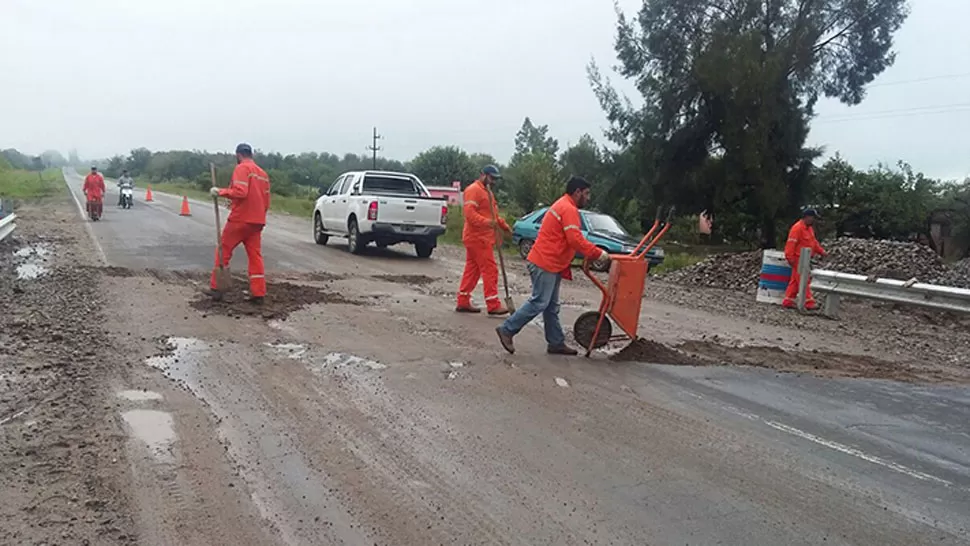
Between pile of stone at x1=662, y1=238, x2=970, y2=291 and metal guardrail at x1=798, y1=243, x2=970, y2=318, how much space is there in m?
4.46

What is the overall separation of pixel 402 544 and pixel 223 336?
4.81 m

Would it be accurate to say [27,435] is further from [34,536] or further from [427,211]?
[427,211]

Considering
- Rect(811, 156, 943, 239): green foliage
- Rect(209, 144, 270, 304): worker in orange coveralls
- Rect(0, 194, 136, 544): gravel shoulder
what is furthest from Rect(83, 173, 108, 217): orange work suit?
Rect(811, 156, 943, 239): green foliage

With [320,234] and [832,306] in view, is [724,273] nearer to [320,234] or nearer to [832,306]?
[832,306]

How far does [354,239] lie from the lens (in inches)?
671

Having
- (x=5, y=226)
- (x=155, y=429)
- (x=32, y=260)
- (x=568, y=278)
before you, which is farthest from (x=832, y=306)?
(x=5, y=226)

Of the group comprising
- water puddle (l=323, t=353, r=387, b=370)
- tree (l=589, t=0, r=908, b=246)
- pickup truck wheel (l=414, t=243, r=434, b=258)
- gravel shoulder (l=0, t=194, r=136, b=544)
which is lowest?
gravel shoulder (l=0, t=194, r=136, b=544)

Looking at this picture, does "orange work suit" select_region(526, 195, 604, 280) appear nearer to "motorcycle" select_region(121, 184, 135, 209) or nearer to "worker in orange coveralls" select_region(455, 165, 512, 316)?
"worker in orange coveralls" select_region(455, 165, 512, 316)

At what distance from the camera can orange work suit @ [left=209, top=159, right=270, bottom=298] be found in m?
9.66

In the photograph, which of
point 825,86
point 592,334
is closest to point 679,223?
point 825,86

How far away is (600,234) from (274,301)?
1036 cm

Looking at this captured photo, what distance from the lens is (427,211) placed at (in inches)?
656

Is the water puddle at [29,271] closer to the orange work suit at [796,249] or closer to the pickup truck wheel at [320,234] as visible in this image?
the pickup truck wheel at [320,234]

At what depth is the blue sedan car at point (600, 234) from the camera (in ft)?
60.5
